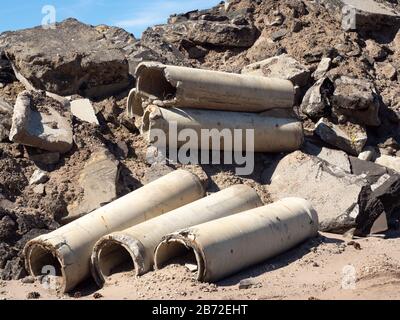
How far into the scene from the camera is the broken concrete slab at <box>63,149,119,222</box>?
743 cm

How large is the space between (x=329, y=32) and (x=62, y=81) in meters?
5.24

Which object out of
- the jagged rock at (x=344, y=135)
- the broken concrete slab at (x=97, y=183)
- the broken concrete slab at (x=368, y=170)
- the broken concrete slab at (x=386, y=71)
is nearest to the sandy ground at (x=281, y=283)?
the broken concrete slab at (x=97, y=183)

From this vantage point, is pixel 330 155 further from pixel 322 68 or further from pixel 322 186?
pixel 322 68

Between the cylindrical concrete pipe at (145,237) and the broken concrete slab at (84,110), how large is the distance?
243cm

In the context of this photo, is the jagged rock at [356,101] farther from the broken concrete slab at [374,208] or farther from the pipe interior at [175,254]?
the pipe interior at [175,254]

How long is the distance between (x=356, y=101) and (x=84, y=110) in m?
3.96

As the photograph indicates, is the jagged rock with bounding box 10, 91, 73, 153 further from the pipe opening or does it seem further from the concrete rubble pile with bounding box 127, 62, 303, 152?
the pipe opening

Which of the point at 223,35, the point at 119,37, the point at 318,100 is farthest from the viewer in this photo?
the point at 223,35

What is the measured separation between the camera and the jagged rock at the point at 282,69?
10391 mm

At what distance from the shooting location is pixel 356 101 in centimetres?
1002

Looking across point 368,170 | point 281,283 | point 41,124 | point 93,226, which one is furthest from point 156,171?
point 368,170

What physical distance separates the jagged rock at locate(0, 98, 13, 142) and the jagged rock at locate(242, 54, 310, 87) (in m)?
3.82
